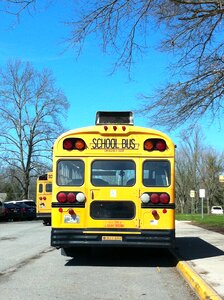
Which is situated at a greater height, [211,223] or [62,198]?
[62,198]

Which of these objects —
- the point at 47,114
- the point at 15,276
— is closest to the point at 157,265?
the point at 15,276

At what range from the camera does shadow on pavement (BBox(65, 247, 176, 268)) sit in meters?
10.7

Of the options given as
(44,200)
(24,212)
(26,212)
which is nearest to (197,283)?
(44,200)

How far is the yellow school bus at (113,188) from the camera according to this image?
9.94 meters

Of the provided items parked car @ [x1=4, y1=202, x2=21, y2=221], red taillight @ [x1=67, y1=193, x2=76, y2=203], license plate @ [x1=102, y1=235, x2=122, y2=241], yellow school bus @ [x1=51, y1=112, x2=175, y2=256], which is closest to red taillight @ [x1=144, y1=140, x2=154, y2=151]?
yellow school bus @ [x1=51, y1=112, x2=175, y2=256]

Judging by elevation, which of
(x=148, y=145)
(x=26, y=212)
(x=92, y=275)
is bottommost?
(x=92, y=275)

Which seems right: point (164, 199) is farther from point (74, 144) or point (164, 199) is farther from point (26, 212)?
point (26, 212)

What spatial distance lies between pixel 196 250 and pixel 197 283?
494 cm

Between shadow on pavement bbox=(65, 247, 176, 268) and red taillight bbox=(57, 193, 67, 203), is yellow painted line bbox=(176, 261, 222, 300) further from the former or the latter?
red taillight bbox=(57, 193, 67, 203)

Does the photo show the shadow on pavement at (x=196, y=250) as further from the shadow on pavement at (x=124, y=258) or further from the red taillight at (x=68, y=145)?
the red taillight at (x=68, y=145)

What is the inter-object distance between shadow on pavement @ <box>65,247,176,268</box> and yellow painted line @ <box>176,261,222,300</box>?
1.07 meters

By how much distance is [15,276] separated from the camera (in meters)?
9.03

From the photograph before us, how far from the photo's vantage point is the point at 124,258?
11.7 metres

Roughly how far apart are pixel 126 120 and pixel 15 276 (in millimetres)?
4307
